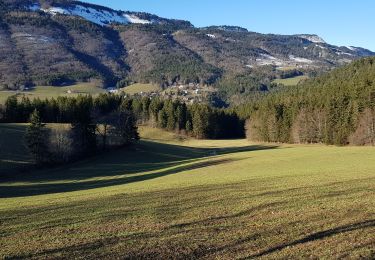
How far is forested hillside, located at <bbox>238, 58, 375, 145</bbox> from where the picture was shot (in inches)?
3733

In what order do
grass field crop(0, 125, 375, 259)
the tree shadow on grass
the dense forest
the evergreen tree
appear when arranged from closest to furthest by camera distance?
1. the tree shadow on grass
2. grass field crop(0, 125, 375, 259)
3. the evergreen tree
4. the dense forest

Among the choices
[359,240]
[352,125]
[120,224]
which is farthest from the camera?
[352,125]

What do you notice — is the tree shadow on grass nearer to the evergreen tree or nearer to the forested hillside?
the evergreen tree

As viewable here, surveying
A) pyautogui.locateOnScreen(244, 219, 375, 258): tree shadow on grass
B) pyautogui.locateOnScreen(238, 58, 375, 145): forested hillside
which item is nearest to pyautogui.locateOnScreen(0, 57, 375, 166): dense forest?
pyautogui.locateOnScreen(238, 58, 375, 145): forested hillside

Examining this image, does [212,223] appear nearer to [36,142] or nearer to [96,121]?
[36,142]

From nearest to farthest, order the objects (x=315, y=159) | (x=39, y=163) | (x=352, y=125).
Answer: (x=315, y=159)
(x=39, y=163)
(x=352, y=125)

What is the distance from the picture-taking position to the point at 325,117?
4060 inches

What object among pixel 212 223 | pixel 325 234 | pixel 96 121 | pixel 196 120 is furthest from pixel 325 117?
pixel 325 234

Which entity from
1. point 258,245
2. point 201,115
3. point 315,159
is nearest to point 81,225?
point 258,245

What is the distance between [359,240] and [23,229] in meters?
17.9

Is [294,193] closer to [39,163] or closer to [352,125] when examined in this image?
[39,163]

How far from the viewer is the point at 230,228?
21.1m

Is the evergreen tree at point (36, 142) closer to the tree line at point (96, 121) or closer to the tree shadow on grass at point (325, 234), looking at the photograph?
the tree line at point (96, 121)

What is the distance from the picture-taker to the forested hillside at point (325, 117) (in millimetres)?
94812
